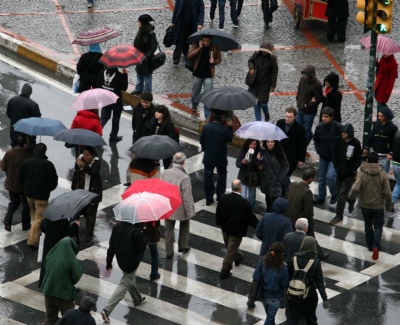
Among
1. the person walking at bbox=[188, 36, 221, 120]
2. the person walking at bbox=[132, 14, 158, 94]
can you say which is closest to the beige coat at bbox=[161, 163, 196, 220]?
the person walking at bbox=[188, 36, 221, 120]

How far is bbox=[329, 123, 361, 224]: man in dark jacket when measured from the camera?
703 inches

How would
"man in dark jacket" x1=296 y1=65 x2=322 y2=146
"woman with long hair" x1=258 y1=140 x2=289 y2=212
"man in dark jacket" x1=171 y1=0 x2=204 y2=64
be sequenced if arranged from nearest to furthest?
1. "woman with long hair" x1=258 y1=140 x2=289 y2=212
2. "man in dark jacket" x1=296 y1=65 x2=322 y2=146
3. "man in dark jacket" x1=171 y1=0 x2=204 y2=64

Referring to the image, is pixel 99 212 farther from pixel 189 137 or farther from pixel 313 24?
pixel 313 24

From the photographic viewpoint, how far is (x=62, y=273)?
14219mm

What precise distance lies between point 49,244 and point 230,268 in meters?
2.59

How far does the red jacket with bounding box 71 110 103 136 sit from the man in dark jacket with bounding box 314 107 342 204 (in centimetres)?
361

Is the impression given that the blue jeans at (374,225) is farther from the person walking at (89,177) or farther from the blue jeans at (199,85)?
the blue jeans at (199,85)

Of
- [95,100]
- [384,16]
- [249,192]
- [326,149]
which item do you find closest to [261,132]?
[249,192]

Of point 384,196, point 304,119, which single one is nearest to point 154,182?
point 384,196

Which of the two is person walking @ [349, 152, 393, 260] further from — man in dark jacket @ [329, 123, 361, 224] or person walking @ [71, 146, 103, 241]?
person walking @ [71, 146, 103, 241]

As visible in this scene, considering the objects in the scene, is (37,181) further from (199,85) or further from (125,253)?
(199,85)

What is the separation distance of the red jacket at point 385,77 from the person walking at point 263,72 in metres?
1.92

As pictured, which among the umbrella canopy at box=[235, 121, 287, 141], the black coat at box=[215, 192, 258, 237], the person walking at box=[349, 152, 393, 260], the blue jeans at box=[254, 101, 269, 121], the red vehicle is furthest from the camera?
the red vehicle

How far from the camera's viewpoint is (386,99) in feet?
69.3
